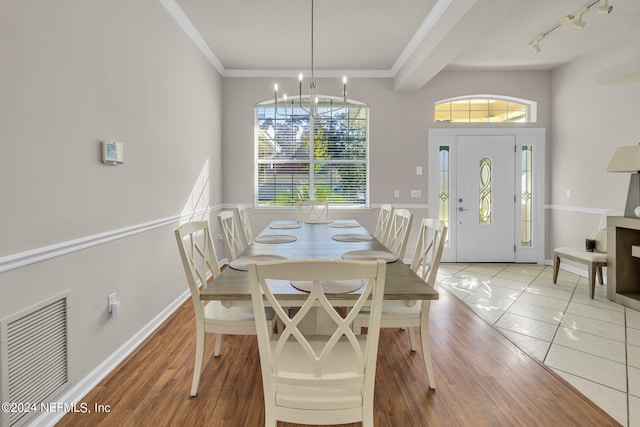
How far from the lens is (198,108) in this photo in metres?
4.33

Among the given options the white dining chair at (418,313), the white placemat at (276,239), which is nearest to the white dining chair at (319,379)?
the white dining chair at (418,313)

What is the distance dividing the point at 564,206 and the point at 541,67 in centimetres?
196

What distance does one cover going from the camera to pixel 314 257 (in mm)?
2238

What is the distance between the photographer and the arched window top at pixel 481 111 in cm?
564

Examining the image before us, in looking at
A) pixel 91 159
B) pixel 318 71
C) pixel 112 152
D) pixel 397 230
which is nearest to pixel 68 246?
pixel 91 159

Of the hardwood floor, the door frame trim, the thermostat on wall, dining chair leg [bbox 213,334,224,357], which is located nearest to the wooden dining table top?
dining chair leg [bbox 213,334,224,357]

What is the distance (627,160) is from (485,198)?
2066 mm

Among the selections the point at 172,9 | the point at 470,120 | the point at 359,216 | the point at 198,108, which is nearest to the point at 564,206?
the point at 470,120

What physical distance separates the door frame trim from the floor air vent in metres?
4.77

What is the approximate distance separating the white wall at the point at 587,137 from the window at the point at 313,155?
8.80ft

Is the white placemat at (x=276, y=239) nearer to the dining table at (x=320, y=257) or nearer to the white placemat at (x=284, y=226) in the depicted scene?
the dining table at (x=320, y=257)

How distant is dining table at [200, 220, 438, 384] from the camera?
1.54m

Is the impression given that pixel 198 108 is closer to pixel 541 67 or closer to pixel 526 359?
pixel 526 359

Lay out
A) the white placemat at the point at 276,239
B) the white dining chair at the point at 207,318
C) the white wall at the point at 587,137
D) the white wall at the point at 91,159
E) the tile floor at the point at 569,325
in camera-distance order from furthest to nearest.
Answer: the white wall at the point at 587,137 < the white placemat at the point at 276,239 < the tile floor at the point at 569,325 < the white dining chair at the point at 207,318 < the white wall at the point at 91,159
